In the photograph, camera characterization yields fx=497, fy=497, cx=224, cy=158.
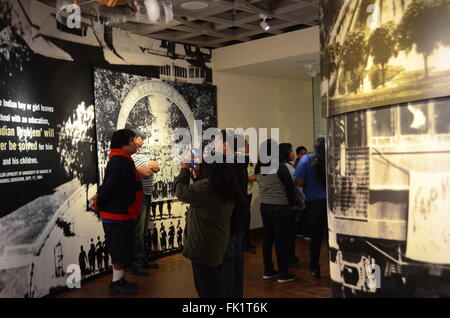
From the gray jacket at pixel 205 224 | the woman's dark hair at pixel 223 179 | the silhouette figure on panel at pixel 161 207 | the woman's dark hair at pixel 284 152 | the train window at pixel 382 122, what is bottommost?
→ the silhouette figure on panel at pixel 161 207

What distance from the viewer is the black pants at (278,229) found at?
506 cm

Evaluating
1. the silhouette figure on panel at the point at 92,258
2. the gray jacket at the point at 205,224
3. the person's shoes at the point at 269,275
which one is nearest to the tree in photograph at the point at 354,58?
the gray jacket at the point at 205,224

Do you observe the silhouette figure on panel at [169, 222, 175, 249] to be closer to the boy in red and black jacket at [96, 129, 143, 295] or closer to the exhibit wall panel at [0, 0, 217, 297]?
the exhibit wall panel at [0, 0, 217, 297]

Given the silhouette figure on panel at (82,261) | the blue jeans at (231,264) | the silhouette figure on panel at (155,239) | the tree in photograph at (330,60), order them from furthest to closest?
the silhouette figure on panel at (155,239), the silhouette figure on panel at (82,261), the blue jeans at (231,264), the tree in photograph at (330,60)

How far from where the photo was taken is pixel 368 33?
95.5 inches

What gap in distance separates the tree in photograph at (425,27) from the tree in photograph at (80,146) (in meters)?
3.78

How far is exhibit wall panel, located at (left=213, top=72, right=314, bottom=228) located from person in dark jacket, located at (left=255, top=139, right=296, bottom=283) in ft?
9.06

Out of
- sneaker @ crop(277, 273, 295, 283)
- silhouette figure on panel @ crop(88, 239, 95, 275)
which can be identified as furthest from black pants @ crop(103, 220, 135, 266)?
sneaker @ crop(277, 273, 295, 283)

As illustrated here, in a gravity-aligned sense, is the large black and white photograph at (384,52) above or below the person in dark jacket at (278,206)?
above

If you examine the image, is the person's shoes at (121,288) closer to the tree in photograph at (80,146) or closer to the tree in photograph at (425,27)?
the tree in photograph at (80,146)

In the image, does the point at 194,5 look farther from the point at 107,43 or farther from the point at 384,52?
the point at 384,52

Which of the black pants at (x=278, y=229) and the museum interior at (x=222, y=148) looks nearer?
the museum interior at (x=222, y=148)

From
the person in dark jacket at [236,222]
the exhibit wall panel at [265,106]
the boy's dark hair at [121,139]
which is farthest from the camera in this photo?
the exhibit wall panel at [265,106]

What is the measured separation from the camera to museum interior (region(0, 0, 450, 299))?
229 centimetres
